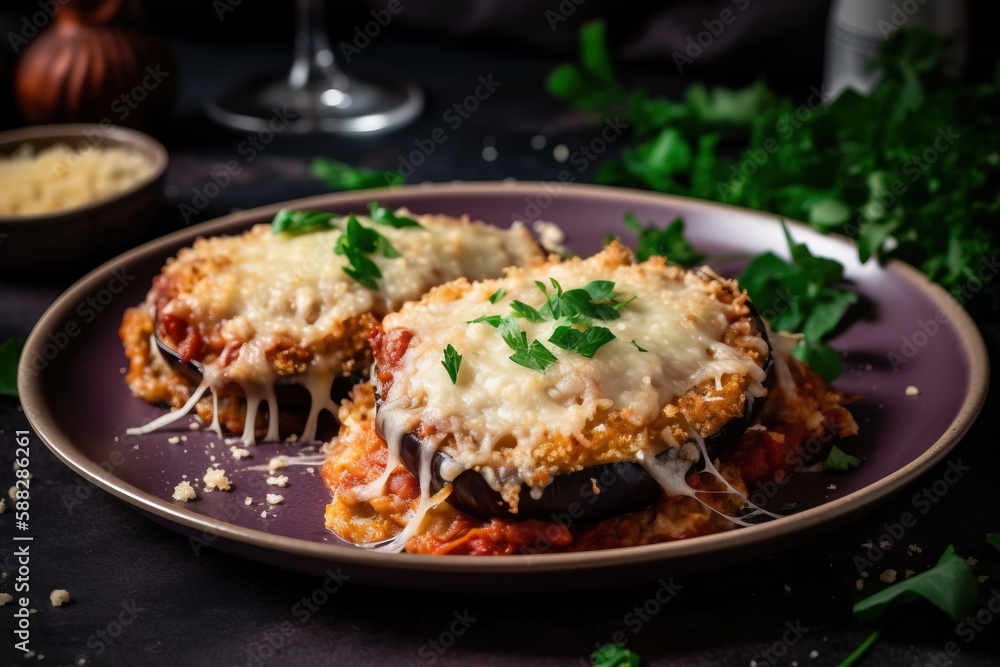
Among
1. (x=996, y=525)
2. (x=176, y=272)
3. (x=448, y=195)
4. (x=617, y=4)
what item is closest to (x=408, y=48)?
(x=617, y=4)

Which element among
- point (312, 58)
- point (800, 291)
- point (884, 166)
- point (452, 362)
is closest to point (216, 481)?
point (452, 362)

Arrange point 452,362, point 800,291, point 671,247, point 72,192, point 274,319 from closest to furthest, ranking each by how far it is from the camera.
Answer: point 452,362 < point 274,319 < point 800,291 < point 671,247 < point 72,192

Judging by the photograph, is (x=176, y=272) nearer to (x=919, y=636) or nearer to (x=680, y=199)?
(x=680, y=199)

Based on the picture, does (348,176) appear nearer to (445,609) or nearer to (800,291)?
(800,291)

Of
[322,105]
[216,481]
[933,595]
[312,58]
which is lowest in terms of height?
[322,105]

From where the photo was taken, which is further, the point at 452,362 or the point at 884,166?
the point at 884,166

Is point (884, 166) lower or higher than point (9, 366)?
higher
